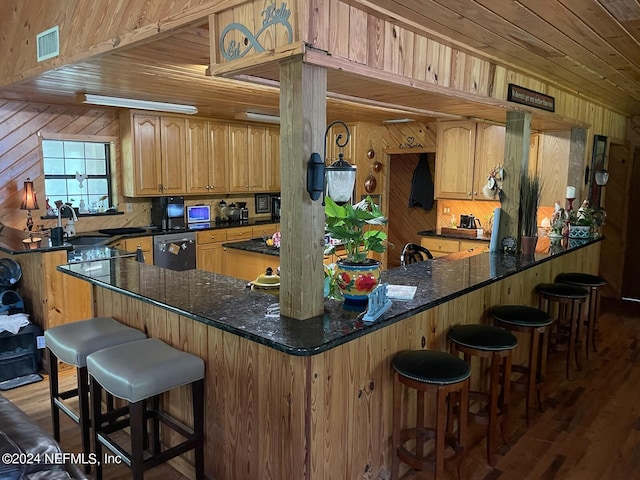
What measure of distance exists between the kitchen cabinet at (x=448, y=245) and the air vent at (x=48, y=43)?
15.0ft

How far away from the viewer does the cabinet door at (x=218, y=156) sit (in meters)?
6.55

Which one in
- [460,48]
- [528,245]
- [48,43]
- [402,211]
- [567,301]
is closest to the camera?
[460,48]

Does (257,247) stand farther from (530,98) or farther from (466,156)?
(466,156)

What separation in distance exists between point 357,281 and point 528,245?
2322 millimetres

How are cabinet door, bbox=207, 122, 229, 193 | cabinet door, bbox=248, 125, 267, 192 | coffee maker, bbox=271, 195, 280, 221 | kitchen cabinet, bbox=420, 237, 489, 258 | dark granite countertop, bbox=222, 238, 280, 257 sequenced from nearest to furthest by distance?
dark granite countertop, bbox=222, 238, 280, 257
kitchen cabinet, bbox=420, 237, 489, 258
cabinet door, bbox=207, 122, 229, 193
cabinet door, bbox=248, 125, 267, 192
coffee maker, bbox=271, 195, 280, 221

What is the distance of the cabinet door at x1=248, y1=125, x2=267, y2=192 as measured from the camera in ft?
23.1

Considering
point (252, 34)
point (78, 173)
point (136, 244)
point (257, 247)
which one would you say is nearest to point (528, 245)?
point (257, 247)

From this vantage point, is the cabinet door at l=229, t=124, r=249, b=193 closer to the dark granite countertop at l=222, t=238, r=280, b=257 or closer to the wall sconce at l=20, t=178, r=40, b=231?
the dark granite countertop at l=222, t=238, r=280, b=257

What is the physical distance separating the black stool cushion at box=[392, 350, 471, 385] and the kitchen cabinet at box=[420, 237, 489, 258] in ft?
12.1

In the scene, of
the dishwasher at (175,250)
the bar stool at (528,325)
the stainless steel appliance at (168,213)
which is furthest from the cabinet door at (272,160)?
the bar stool at (528,325)

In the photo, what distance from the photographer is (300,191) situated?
7.04ft

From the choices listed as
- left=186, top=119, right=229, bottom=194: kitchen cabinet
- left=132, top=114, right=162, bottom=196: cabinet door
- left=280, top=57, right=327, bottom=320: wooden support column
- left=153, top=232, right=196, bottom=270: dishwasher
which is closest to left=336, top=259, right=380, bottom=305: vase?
left=280, top=57, right=327, bottom=320: wooden support column

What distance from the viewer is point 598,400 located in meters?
3.67

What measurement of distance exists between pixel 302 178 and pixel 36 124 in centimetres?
439
